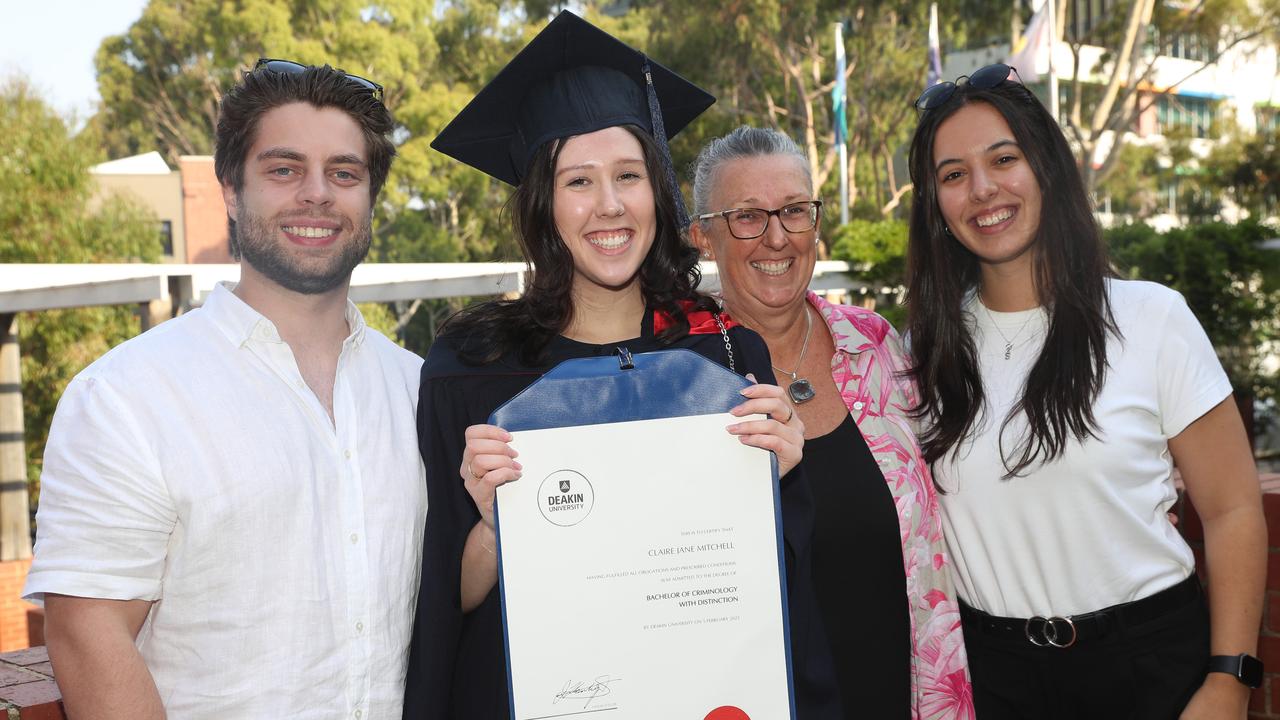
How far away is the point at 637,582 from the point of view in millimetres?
2016

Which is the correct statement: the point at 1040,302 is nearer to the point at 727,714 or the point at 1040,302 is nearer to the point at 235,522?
the point at 727,714

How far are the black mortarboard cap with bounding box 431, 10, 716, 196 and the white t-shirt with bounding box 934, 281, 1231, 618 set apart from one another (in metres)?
1.18

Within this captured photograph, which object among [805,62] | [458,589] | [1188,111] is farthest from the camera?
[1188,111]

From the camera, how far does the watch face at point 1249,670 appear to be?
255 centimetres

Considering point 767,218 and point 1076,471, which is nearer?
point 1076,471

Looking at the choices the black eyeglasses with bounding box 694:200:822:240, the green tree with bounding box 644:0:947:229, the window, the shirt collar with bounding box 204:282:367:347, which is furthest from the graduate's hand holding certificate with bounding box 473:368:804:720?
the window

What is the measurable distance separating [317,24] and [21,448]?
19.8m

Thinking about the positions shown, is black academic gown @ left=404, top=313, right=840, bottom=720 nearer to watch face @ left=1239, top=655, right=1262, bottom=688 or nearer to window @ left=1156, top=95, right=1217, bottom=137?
watch face @ left=1239, top=655, right=1262, bottom=688

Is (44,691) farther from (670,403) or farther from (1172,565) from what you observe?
(1172,565)

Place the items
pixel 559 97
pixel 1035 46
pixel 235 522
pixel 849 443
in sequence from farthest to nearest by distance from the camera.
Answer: pixel 1035 46 < pixel 849 443 < pixel 559 97 < pixel 235 522

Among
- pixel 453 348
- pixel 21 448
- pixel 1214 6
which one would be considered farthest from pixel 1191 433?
pixel 1214 6

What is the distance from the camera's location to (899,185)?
32.0 metres

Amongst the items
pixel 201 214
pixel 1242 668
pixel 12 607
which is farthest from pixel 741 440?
pixel 201 214

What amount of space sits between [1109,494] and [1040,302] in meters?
0.54
